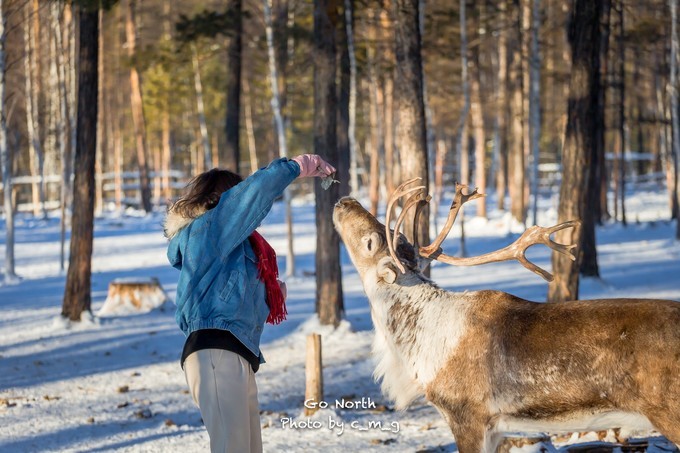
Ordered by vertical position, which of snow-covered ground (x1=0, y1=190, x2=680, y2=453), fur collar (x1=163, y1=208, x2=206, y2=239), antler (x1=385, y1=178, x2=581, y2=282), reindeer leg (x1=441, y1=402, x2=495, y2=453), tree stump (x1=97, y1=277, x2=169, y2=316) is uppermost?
fur collar (x1=163, y1=208, x2=206, y2=239)

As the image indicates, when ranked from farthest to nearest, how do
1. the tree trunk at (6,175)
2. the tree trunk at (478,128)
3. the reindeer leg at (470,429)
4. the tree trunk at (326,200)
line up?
the tree trunk at (478,128)
the tree trunk at (6,175)
the tree trunk at (326,200)
the reindeer leg at (470,429)

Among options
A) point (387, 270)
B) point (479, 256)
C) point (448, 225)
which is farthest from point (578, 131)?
point (387, 270)

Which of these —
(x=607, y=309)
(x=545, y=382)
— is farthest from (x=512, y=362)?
(x=607, y=309)

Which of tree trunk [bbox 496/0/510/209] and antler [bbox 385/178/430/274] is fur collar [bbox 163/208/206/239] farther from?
tree trunk [bbox 496/0/510/209]

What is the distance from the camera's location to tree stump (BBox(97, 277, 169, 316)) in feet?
45.1

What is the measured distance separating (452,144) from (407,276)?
64.4 m

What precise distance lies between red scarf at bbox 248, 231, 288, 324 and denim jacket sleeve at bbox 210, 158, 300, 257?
274 millimetres

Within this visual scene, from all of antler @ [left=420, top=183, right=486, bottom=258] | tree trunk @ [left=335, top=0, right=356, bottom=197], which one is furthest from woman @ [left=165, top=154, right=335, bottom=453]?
tree trunk @ [left=335, top=0, right=356, bottom=197]

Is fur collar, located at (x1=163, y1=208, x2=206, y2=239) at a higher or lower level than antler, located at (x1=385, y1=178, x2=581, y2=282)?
higher

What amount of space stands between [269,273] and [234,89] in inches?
547

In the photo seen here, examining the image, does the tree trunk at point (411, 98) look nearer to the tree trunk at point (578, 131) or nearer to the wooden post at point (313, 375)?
the tree trunk at point (578, 131)

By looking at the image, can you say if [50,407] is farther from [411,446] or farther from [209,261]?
[209,261]

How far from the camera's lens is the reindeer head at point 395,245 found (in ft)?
16.4

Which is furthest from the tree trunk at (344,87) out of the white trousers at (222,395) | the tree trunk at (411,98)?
the white trousers at (222,395)
